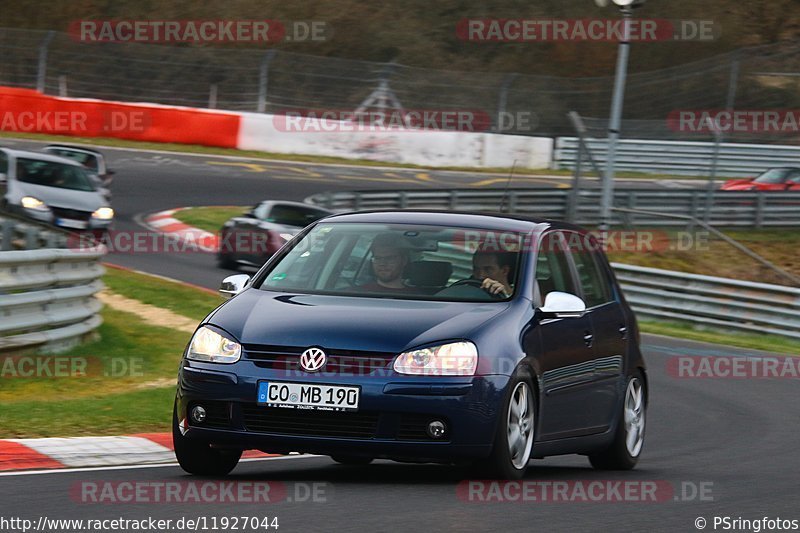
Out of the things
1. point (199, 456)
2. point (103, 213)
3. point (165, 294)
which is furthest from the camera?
point (103, 213)

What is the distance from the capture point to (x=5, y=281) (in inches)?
456

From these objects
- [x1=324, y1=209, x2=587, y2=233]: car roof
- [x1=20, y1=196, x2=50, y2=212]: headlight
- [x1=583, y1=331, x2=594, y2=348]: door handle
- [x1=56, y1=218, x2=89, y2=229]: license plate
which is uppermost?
[x1=324, y1=209, x2=587, y2=233]: car roof

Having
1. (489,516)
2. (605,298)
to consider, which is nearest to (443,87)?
(605,298)

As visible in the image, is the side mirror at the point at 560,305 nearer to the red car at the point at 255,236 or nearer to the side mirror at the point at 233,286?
the side mirror at the point at 233,286

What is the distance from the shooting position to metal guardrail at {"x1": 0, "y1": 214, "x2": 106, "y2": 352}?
11711mm

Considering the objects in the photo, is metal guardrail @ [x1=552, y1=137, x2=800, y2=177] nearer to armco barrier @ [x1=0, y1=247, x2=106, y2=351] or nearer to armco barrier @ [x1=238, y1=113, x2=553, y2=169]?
armco barrier @ [x1=238, y1=113, x2=553, y2=169]

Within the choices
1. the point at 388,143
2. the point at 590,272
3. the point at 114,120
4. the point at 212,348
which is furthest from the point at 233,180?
the point at 212,348

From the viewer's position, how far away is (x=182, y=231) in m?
26.7

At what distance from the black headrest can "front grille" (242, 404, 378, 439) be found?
1.09 metres

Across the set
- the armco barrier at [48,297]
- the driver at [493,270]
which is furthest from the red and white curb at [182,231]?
the driver at [493,270]

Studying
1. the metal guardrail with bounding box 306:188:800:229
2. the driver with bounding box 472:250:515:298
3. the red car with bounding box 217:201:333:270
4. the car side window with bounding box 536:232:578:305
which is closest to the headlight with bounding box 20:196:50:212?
the red car with bounding box 217:201:333:270

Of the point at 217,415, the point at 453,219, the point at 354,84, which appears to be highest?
the point at 354,84

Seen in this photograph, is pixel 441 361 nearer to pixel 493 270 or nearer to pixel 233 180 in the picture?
pixel 493 270

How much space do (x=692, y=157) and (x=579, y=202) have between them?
811 centimetres
